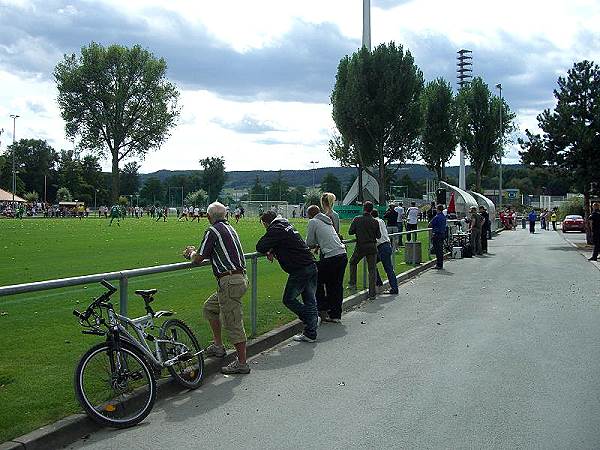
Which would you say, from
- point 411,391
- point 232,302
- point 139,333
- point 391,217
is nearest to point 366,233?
point 232,302

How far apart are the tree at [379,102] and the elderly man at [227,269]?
50.5 m

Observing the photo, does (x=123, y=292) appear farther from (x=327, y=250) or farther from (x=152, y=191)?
(x=152, y=191)

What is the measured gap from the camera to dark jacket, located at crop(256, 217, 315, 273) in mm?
9352

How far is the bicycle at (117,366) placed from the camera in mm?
5988

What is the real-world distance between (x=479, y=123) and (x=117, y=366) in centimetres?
6843

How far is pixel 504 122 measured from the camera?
73.4 meters

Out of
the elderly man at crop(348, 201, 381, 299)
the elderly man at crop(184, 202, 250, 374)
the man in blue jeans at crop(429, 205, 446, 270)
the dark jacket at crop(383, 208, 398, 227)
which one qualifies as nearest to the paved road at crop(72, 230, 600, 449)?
the elderly man at crop(184, 202, 250, 374)

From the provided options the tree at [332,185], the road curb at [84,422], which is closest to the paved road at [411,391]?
the road curb at [84,422]

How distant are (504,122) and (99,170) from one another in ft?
324

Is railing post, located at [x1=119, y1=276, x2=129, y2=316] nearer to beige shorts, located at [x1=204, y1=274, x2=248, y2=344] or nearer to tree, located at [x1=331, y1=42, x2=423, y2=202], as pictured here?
beige shorts, located at [x1=204, y1=274, x2=248, y2=344]

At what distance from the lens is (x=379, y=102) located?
57.6m

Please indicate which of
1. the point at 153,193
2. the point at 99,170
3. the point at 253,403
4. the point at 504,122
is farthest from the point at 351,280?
the point at 153,193

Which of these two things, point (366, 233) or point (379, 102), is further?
point (379, 102)

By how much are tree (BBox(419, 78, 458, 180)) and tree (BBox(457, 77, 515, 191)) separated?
7.67ft
